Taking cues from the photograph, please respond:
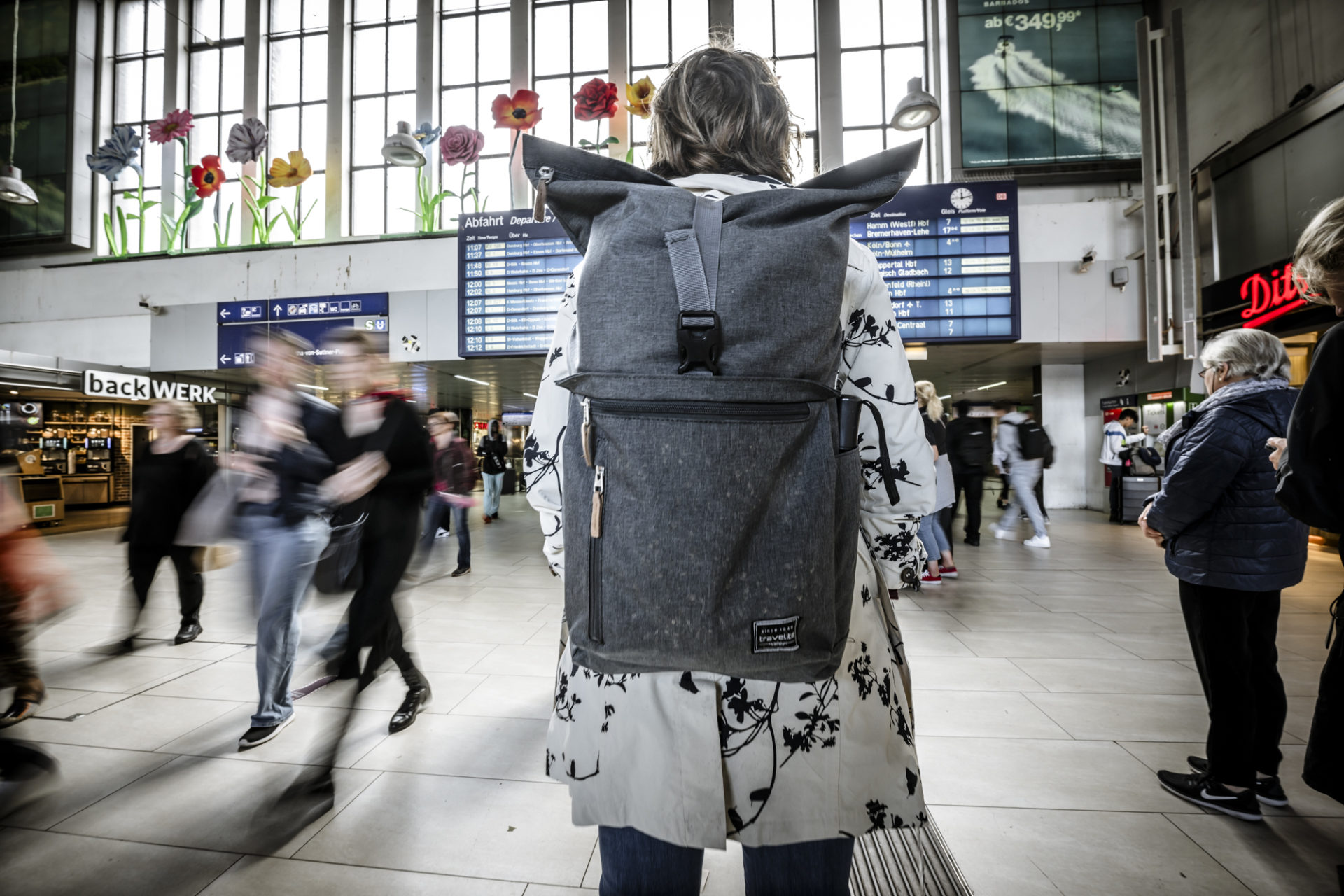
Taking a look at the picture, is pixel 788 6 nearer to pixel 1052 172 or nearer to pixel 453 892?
pixel 1052 172

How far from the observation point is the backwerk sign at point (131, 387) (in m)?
9.07

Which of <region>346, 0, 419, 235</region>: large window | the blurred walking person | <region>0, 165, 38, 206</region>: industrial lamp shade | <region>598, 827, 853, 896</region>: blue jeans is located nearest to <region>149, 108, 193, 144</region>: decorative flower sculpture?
<region>0, 165, 38, 206</region>: industrial lamp shade

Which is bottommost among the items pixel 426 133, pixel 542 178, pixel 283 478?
pixel 283 478

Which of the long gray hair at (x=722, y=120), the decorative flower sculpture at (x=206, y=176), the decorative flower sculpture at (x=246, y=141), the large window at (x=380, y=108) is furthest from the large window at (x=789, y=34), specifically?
the long gray hair at (x=722, y=120)

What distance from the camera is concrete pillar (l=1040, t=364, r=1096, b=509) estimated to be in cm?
1112

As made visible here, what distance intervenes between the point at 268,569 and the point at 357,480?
0.57 meters

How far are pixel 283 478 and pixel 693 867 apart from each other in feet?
7.11

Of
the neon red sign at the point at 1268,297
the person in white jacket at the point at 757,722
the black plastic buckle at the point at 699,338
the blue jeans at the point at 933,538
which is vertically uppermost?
the neon red sign at the point at 1268,297

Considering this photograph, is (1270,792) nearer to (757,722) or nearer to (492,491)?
(757,722)

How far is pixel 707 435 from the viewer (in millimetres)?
703

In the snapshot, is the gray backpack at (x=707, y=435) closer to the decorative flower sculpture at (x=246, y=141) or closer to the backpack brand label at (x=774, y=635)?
the backpack brand label at (x=774, y=635)

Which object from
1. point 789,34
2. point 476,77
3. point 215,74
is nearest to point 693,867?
point 789,34

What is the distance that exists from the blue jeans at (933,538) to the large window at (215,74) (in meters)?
14.7

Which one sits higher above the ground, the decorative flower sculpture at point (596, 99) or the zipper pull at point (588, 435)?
the decorative flower sculpture at point (596, 99)
